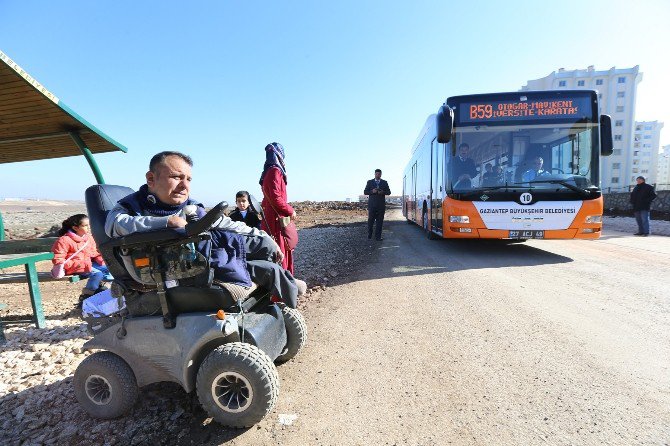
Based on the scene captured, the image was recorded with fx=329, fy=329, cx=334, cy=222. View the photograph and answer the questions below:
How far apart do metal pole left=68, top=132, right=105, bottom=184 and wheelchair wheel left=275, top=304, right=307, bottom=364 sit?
3666 millimetres

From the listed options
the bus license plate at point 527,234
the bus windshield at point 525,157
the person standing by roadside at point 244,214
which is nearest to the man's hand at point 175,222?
the person standing by roadside at point 244,214

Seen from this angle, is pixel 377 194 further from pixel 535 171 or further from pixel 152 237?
pixel 152 237

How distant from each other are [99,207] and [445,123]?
5.86 meters

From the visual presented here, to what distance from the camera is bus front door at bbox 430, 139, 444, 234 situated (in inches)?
286

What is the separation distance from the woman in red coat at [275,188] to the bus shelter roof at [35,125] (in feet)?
8.02

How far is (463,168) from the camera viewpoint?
6.70 m

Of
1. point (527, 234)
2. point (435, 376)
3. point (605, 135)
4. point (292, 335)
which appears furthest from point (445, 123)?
point (292, 335)

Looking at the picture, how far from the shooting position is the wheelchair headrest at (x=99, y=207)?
6.92 feet

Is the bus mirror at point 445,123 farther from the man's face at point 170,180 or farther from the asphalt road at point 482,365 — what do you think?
the man's face at point 170,180

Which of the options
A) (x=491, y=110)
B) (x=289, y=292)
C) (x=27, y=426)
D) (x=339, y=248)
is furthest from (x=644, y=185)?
(x=27, y=426)

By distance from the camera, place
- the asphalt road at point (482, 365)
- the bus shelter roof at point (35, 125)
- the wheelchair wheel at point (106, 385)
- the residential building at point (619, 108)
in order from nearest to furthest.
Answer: the asphalt road at point (482, 365)
the wheelchair wheel at point (106, 385)
the bus shelter roof at point (35, 125)
the residential building at point (619, 108)

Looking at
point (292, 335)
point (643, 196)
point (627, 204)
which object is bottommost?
point (627, 204)

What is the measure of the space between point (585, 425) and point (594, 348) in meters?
1.21

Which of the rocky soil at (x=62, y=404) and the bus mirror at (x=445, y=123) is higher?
the bus mirror at (x=445, y=123)
